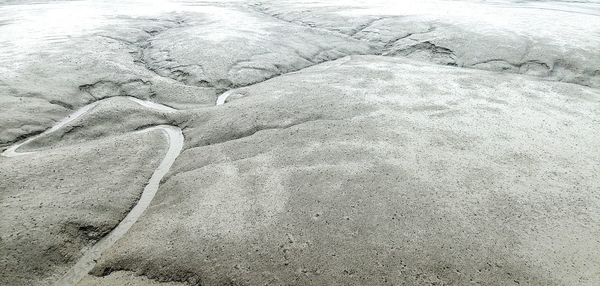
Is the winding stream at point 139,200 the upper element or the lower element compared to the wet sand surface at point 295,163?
lower

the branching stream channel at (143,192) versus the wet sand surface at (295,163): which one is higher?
the wet sand surface at (295,163)

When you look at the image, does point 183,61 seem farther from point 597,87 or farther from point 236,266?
point 597,87

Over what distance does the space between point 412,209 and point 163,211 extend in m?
1.31

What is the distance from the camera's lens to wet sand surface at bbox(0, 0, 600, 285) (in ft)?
5.64

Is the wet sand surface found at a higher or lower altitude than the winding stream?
higher

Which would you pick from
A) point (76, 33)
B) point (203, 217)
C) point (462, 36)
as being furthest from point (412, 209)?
point (76, 33)

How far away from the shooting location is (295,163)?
2.41 m

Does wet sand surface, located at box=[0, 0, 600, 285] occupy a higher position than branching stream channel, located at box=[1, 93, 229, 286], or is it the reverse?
wet sand surface, located at box=[0, 0, 600, 285]


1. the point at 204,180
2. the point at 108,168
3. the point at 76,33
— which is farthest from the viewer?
the point at 76,33

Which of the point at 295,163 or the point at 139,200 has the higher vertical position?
the point at 295,163

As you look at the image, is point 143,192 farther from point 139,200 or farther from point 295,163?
point 295,163

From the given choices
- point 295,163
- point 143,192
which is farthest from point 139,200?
point 295,163

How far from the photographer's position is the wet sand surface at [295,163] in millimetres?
1718

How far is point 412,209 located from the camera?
1.99 meters
